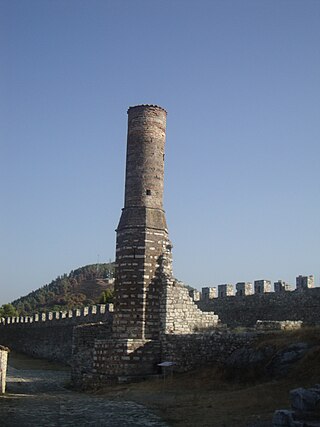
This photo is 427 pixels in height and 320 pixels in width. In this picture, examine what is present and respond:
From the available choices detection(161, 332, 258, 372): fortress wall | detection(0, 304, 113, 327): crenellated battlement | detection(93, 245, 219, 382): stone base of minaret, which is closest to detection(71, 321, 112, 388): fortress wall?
detection(93, 245, 219, 382): stone base of minaret

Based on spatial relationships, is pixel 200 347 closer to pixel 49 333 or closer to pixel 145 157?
pixel 145 157

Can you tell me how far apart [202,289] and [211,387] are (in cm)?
1420

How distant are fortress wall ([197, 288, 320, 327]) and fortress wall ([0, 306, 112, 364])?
6.86 meters

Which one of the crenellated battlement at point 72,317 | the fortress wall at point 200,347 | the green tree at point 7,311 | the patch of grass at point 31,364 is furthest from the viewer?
the green tree at point 7,311

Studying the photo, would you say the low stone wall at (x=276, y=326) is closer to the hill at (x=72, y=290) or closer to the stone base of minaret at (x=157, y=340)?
the stone base of minaret at (x=157, y=340)

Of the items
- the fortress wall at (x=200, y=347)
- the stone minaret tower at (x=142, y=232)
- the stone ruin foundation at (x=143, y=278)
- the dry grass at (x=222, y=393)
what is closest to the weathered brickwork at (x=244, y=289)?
the stone ruin foundation at (x=143, y=278)

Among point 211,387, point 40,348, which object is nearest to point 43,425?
point 211,387

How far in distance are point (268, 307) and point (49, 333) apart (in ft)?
61.7

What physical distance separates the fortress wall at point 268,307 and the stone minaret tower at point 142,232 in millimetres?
6802

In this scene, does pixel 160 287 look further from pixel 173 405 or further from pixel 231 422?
pixel 231 422

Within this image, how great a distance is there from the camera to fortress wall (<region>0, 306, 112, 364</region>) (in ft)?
115

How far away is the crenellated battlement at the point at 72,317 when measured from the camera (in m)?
33.9

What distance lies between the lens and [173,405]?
46.6ft

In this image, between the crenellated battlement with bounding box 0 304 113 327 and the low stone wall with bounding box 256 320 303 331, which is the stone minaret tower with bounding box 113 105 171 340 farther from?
the crenellated battlement with bounding box 0 304 113 327
